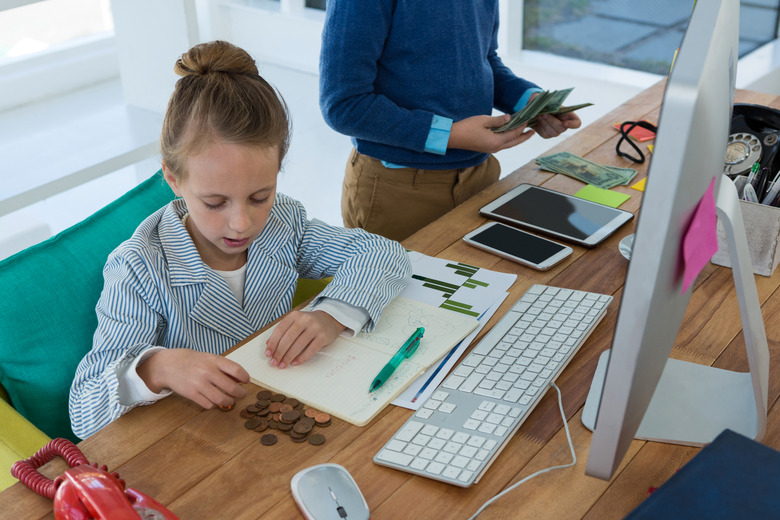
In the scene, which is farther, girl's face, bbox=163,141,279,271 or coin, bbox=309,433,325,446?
girl's face, bbox=163,141,279,271

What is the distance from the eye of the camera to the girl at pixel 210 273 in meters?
1.06

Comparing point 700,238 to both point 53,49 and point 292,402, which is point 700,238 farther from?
point 53,49

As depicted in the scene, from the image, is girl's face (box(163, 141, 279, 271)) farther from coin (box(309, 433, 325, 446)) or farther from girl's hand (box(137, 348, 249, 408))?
coin (box(309, 433, 325, 446))

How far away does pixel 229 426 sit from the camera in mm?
998

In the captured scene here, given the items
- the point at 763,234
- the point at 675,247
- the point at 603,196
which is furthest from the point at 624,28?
the point at 675,247

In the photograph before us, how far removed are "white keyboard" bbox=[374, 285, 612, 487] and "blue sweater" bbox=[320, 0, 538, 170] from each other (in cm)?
52

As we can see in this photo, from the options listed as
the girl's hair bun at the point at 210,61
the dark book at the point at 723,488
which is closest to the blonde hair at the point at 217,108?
the girl's hair bun at the point at 210,61

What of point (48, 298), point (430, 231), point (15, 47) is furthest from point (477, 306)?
point (15, 47)

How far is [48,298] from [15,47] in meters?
3.47

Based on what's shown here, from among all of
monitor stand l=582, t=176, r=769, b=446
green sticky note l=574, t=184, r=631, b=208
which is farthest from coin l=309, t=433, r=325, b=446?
green sticky note l=574, t=184, r=631, b=208

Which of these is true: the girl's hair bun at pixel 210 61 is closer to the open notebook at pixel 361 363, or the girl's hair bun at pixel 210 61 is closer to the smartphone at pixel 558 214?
the open notebook at pixel 361 363

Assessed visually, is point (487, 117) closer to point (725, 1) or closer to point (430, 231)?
point (430, 231)

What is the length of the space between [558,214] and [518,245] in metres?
0.16

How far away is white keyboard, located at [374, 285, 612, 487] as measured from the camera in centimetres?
93
